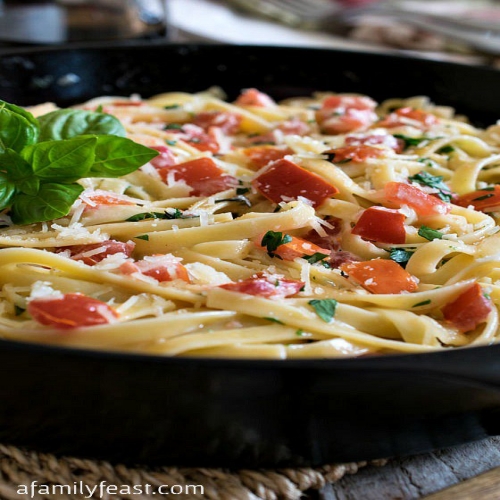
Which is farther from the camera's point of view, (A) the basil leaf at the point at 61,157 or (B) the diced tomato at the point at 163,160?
(B) the diced tomato at the point at 163,160

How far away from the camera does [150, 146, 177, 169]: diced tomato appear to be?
3805 millimetres

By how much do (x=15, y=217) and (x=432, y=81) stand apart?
129 inches

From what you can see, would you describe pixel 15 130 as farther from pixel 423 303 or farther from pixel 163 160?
pixel 423 303

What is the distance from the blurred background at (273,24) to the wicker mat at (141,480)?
4368 mm

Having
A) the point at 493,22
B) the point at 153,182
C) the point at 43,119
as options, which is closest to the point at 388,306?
the point at 153,182

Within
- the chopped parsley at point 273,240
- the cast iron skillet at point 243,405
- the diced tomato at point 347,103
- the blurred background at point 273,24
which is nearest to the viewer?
the cast iron skillet at point 243,405

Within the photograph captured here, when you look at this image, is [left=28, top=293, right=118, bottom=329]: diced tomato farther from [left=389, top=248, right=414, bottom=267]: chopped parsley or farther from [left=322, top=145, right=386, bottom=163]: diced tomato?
[left=322, top=145, right=386, bottom=163]: diced tomato

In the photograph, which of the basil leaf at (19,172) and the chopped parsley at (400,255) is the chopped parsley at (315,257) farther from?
the basil leaf at (19,172)

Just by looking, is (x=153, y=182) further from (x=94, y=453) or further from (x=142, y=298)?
(x=94, y=453)

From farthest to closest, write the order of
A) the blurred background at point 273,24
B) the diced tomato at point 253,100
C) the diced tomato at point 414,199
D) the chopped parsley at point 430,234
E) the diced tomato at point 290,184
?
the blurred background at point 273,24 < the diced tomato at point 253,100 < the diced tomato at point 290,184 < the diced tomato at point 414,199 < the chopped parsley at point 430,234

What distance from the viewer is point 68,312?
2.53m

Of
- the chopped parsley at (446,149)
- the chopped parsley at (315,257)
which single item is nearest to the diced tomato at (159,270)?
the chopped parsley at (315,257)

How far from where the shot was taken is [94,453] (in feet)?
8.02

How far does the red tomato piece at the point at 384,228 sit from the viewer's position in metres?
3.29
